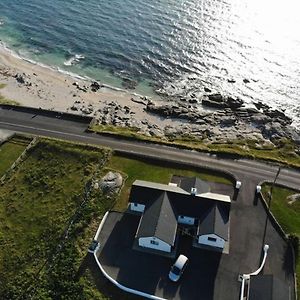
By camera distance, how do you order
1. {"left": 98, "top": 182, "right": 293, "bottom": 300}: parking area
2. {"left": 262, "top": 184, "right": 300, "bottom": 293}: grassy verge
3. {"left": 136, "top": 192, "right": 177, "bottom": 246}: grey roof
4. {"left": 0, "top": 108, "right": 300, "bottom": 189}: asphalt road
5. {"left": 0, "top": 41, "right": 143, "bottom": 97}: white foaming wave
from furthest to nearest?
1. {"left": 0, "top": 41, "right": 143, "bottom": 97}: white foaming wave
2. {"left": 0, "top": 108, "right": 300, "bottom": 189}: asphalt road
3. {"left": 262, "top": 184, "right": 300, "bottom": 293}: grassy verge
4. {"left": 136, "top": 192, "right": 177, "bottom": 246}: grey roof
5. {"left": 98, "top": 182, "right": 293, "bottom": 300}: parking area

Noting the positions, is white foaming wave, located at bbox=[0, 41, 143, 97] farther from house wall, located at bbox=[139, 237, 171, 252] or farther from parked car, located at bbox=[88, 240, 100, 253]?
house wall, located at bbox=[139, 237, 171, 252]

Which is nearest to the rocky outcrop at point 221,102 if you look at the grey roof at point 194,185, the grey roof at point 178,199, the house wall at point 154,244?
the grey roof at point 194,185

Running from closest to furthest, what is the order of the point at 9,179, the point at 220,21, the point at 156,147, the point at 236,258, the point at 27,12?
the point at 236,258 → the point at 9,179 → the point at 156,147 → the point at 220,21 → the point at 27,12

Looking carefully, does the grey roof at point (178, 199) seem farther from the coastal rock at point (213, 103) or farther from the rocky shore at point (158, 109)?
the coastal rock at point (213, 103)

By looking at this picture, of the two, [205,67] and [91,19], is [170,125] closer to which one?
[205,67]

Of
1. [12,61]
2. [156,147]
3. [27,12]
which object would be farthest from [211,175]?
[27,12]

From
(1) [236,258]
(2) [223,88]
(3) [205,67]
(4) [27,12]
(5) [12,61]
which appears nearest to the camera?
(1) [236,258]

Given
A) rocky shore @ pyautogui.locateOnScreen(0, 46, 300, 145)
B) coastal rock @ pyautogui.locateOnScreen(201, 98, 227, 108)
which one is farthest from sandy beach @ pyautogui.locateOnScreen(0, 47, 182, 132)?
coastal rock @ pyautogui.locateOnScreen(201, 98, 227, 108)

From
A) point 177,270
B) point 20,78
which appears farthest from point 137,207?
point 20,78
